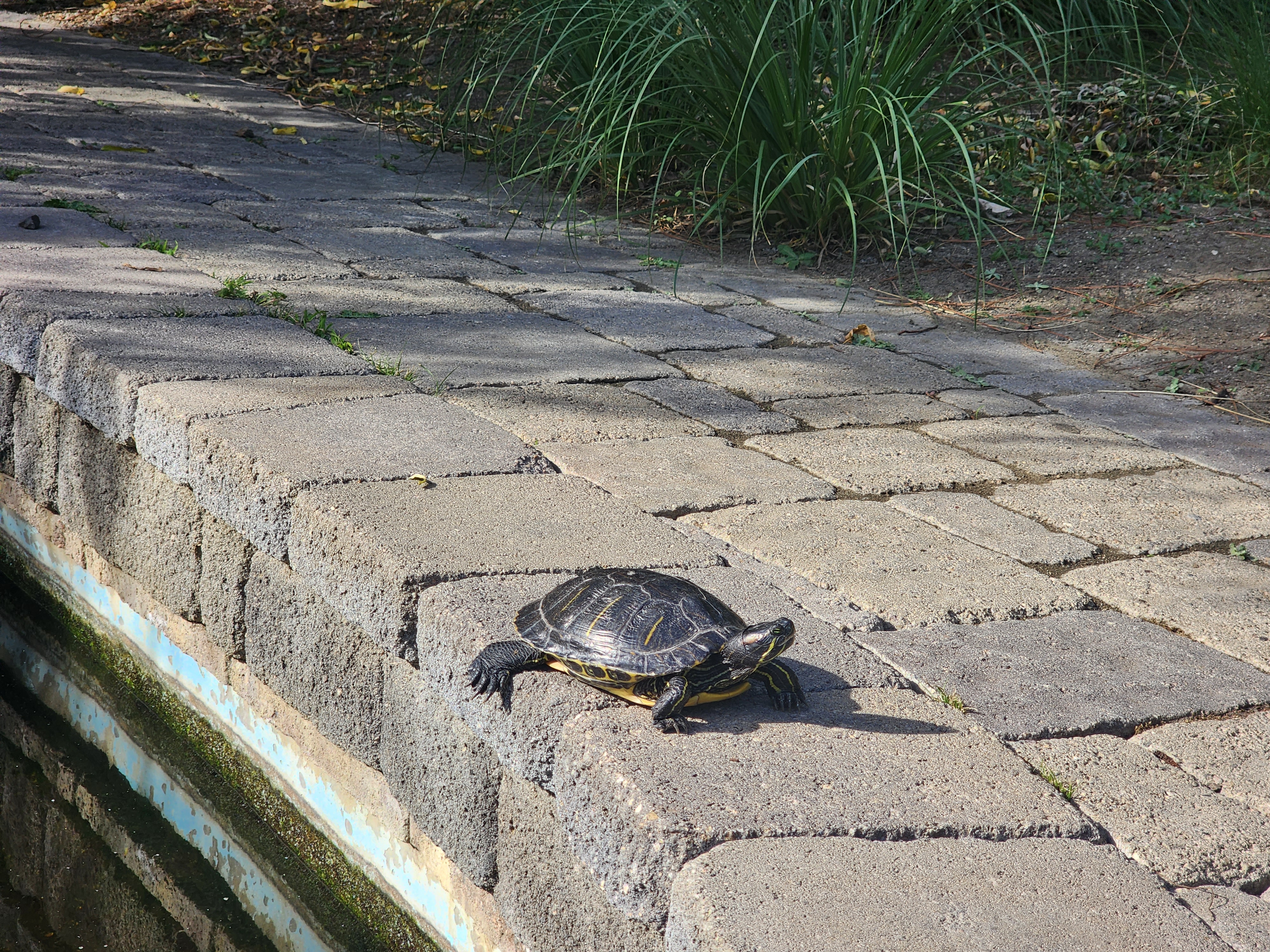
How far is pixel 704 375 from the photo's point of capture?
3477 millimetres

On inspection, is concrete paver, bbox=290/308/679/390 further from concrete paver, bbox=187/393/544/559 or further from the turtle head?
the turtle head

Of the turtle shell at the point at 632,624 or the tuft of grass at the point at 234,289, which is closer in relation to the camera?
the turtle shell at the point at 632,624

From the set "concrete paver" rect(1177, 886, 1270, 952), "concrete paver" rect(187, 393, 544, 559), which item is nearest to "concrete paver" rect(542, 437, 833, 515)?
"concrete paver" rect(187, 393, 544, 559)

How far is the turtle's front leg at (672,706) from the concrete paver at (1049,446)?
1.60m

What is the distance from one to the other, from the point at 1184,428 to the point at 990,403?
0.54 metres

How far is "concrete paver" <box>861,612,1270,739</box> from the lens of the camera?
5.88 feet

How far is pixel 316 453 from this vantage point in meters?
2.41

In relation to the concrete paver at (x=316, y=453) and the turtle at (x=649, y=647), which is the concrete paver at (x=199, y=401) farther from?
the turtle at (x=649, y=647)

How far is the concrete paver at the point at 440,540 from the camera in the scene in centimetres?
201

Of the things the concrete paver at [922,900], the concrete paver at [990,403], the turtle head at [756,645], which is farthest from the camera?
the concrete paver at [990,403]

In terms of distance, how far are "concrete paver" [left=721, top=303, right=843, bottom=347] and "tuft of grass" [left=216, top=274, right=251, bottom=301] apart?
1.64 metres

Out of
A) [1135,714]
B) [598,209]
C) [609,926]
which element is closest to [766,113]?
[598,209]

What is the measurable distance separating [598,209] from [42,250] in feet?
8.23

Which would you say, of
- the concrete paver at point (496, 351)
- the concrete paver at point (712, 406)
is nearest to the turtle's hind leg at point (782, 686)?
the concrete paver at point (712, 406)
